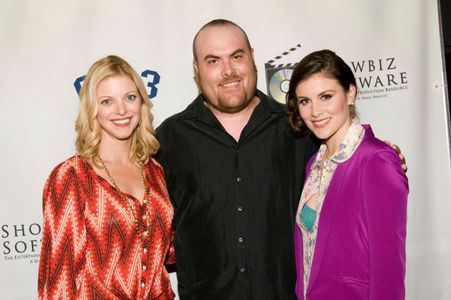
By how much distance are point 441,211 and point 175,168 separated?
1673mm

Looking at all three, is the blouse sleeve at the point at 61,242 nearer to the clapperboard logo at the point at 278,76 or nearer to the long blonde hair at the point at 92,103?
the long blonde hair at the point at 92,103

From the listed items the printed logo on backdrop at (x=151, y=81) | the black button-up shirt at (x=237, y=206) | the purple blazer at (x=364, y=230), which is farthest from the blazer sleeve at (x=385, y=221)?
the printed logo on backdrop at (x=151, y=81)

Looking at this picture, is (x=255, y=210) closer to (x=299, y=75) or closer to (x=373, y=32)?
(x=299, y=75)

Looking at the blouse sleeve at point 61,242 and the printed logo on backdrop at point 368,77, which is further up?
the printed logo on backdrop at point 368,77

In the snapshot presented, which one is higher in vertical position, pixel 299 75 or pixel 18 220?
pixel 299 75

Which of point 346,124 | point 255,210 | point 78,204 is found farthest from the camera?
point 255,210

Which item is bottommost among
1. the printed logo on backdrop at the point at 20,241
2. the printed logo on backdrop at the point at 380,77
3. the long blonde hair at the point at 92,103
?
the printed logo on backdrop at the point at 20,241

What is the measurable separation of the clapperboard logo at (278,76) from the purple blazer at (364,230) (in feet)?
3.45

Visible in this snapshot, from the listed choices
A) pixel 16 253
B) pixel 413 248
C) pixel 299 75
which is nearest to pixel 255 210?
pixel 299 75

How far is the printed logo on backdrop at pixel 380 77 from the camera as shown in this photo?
10.2 feet

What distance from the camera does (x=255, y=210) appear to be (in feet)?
7.95

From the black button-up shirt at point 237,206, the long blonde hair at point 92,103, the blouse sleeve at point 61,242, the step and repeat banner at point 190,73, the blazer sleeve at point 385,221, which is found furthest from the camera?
the step and repeat banner at point 190,73

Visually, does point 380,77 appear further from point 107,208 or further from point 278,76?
point 107,208

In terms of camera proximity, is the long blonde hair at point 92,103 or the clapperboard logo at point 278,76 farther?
the clapperboard logo at point 278,76
